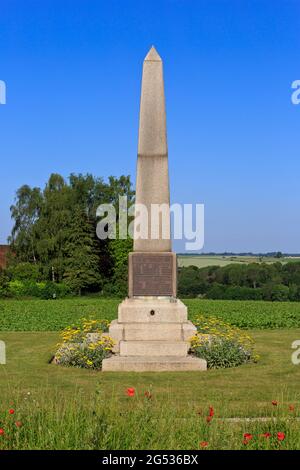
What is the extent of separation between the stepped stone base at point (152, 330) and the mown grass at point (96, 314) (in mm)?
9490

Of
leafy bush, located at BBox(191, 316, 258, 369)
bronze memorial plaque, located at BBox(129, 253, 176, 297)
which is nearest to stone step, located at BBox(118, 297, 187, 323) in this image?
bronze memorial plaque, located at BBox(129, 253, 176, 297)

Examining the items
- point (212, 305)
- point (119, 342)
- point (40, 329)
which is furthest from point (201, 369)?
point (212, 305)

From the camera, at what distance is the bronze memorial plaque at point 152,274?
12852 mm

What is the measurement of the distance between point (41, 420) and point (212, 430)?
192 cm

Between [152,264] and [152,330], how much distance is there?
1.46 m

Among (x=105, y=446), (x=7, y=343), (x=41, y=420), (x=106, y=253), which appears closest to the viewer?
(x=105, y=446)

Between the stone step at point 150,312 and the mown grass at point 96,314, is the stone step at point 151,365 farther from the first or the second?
the mown grass at point 96,314

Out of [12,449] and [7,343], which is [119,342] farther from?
[12,449]

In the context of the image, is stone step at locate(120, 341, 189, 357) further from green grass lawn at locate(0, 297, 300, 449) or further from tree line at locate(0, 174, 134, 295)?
tree line at locate(0, 174, 134, 295)

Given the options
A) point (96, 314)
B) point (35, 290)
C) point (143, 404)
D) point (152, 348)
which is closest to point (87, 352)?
point (152, 348)

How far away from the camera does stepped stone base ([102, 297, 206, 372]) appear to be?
1237cm

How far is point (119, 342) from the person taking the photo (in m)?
12.6

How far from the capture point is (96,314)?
90.3 ft

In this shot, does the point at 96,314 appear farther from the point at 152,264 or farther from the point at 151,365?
the point at 151,365
